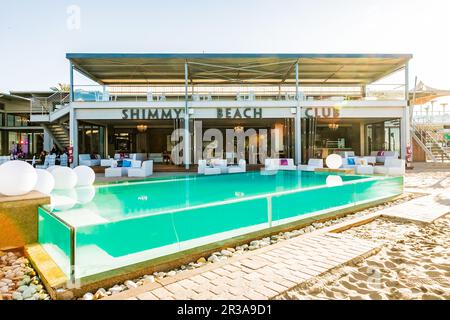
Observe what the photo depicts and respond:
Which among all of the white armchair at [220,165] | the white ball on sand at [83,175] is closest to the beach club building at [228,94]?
the white armchair at [220,165]

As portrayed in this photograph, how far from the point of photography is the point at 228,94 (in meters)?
17.0

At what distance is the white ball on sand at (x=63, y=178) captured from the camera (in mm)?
6635

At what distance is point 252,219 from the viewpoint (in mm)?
4297

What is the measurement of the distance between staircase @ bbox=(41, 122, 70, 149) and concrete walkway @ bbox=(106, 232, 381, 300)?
16796 mm

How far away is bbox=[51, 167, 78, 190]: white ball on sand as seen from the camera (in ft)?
21.8

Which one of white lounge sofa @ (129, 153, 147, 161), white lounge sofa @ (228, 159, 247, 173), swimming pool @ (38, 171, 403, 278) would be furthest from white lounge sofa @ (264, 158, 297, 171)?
white lounge sofa @ (129, 153, 147, 161)

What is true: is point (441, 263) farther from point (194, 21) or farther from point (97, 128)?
point (97, 128)

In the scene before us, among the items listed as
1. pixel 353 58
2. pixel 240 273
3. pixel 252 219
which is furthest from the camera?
pixel 353 58

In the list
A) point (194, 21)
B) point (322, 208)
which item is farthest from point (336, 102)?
point (322, 208)

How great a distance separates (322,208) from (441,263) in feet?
7.74

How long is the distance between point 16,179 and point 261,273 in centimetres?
333

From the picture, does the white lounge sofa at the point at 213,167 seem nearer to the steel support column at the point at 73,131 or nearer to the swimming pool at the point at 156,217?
the swimming pool at the point at 156,217

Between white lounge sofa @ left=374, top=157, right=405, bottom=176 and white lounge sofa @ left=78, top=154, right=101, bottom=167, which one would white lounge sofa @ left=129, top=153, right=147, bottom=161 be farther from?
white lounge sofa @ left=374, top=157, right=405, bottom=176

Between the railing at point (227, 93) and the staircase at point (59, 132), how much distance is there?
3.28 meters
